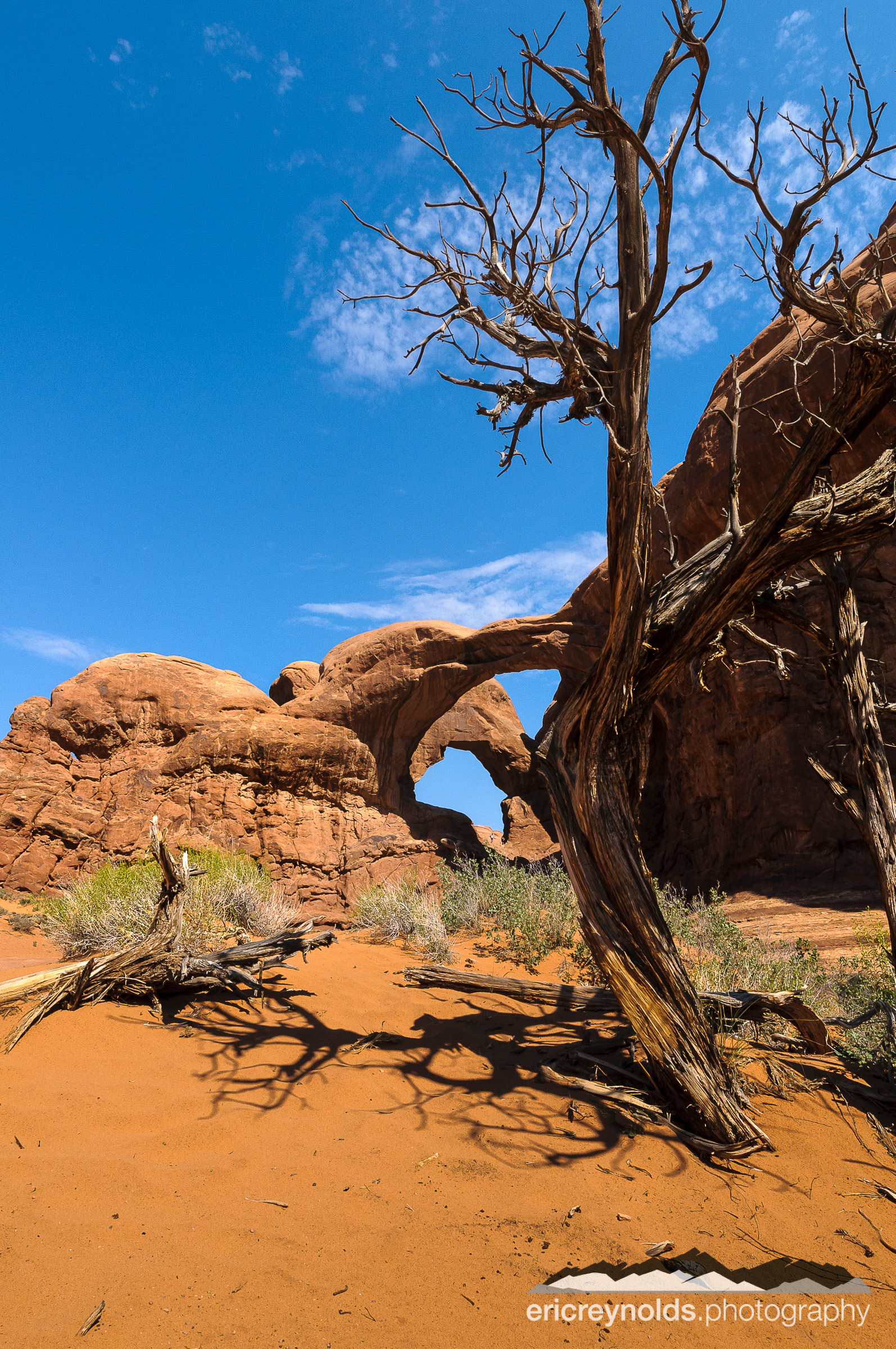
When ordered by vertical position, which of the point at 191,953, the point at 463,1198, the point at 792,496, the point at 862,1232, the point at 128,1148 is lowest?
the point at 862,1232

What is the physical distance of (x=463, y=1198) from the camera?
2.68m

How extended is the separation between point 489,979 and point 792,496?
400cm

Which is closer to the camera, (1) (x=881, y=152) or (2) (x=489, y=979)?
(1) (x=881, y=152)

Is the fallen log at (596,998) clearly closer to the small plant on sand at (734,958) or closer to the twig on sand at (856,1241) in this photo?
the small plant on sand at (734,958)

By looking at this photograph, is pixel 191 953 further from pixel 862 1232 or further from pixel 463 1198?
pixel 862 1232

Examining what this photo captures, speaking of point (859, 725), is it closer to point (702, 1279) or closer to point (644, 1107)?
point (644, 1107)

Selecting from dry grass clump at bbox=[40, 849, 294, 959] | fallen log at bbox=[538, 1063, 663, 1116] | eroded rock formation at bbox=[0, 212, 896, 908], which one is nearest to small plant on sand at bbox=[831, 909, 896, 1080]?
fallen log at bbox=[538, 1063, 663, 1116]

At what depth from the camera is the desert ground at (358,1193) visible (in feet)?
6.64

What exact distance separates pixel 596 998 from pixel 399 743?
448 inches

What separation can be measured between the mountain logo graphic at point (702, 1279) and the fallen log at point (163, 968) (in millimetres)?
3037

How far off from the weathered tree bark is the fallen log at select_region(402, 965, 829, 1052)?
2.32 feet

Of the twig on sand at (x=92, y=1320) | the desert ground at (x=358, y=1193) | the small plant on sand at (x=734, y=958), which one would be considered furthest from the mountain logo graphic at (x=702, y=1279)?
the small plant on sand at (x=734, y=958)

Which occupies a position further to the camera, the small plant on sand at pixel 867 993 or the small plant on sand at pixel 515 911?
the small plant on sand at pixel 515 911

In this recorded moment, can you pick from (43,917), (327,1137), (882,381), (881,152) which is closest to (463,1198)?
(327,1137)
